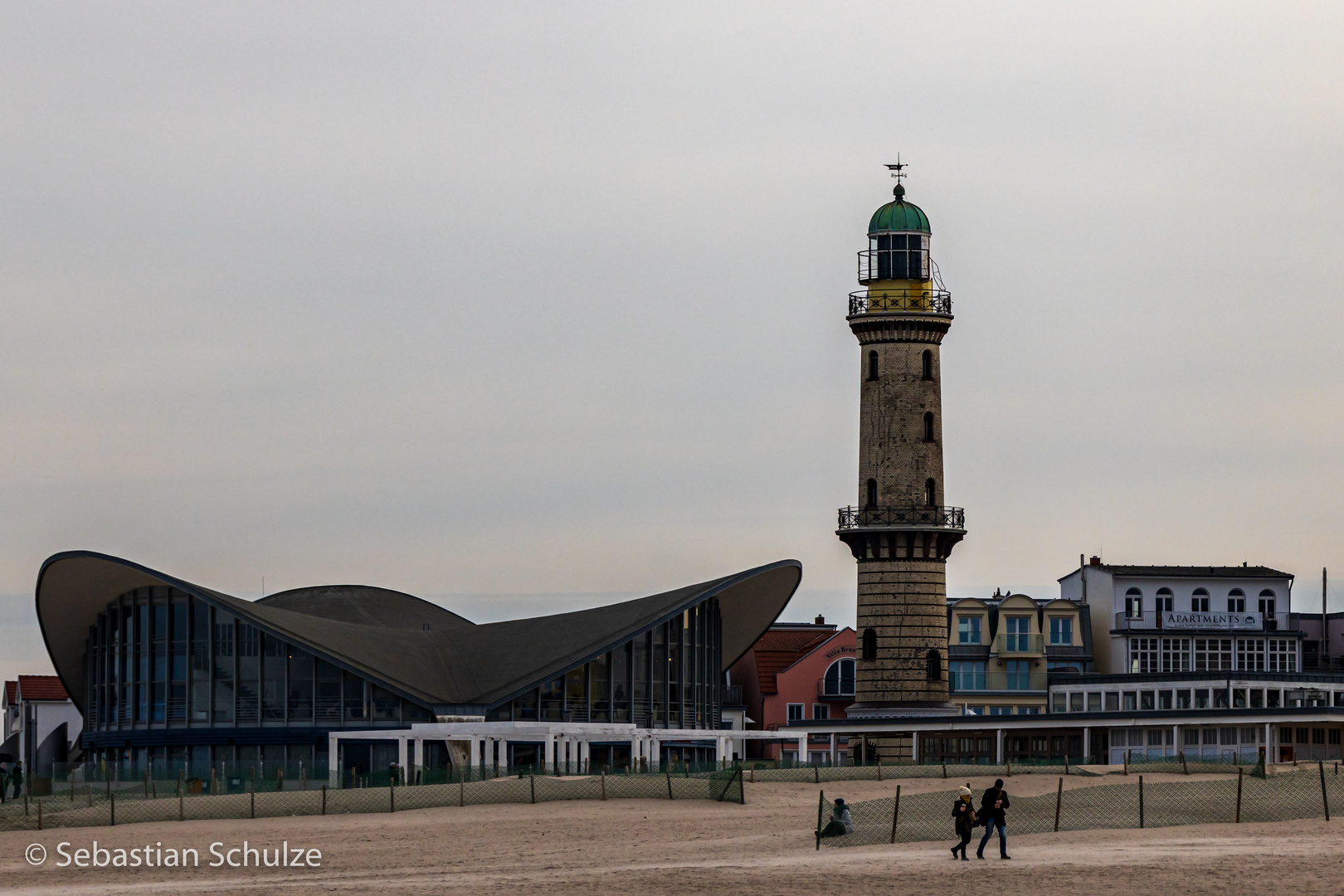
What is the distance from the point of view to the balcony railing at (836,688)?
10488 cm

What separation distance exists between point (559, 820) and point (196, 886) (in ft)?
40.0

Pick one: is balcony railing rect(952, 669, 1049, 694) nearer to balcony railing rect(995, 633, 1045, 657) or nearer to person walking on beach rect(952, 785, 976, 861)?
balcony railing rect(995, 633, 1045, 657)

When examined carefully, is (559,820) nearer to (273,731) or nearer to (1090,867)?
(1090,867)

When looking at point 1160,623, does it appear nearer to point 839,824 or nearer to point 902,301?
point 902,301

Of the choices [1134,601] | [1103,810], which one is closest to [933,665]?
[1134,601]

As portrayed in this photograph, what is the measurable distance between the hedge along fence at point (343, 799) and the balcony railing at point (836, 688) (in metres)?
48.1

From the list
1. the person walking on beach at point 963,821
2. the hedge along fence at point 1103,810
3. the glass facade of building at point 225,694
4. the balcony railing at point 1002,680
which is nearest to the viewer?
the person walking on beach at point 963,821

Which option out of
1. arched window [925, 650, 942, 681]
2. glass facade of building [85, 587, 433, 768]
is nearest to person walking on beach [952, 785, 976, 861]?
glass facade of building [85, 587, 433, 768]

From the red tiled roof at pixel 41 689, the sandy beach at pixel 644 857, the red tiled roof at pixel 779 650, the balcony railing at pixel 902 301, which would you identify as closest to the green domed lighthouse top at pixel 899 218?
the balcony railing at pixel 902 301

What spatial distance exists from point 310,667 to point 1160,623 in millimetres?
48279

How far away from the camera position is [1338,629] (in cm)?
11100

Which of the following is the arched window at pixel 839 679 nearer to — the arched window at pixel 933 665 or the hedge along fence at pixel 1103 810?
the arched window at pixel 933 665

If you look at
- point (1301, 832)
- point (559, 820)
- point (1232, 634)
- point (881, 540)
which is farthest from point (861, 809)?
point (1232, 634)

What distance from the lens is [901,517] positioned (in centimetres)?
8144
